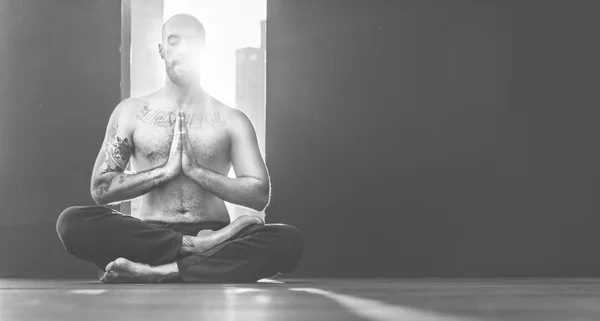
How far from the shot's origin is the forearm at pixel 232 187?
3.20m

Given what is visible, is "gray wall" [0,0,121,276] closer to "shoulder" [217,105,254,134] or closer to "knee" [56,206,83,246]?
"shoulder" [217,105,254,134]

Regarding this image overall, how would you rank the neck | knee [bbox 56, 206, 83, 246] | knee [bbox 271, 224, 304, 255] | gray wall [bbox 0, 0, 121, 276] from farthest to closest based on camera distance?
gray wall [bbox 0, 0, 121, 276] → the neck → knee [bbox 271, 224, 304, 255] → knee [bbox 56, 206, 83, 246]

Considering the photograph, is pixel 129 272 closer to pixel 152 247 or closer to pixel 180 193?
pixel 152 247

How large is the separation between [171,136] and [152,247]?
616mm

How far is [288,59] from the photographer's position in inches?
168

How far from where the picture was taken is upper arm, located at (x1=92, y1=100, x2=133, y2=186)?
10.7ft

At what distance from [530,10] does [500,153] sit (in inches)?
31.2

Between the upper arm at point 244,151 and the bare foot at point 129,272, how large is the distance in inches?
25.5

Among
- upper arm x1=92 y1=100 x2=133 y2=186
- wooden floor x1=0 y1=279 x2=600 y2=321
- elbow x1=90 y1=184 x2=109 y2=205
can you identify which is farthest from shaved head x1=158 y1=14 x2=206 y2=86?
wooden floor x1=0 y1=279 x2=600 y2=321

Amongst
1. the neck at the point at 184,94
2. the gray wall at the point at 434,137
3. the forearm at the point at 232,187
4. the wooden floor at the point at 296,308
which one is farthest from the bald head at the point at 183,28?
the wooden floor at the point at 296,308

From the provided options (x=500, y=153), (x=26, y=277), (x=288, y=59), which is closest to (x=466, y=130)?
(x=500, y=153)

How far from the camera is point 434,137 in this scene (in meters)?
4.27

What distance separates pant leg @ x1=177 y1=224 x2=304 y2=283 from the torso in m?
0.32

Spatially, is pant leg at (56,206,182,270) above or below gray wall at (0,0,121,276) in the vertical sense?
below
